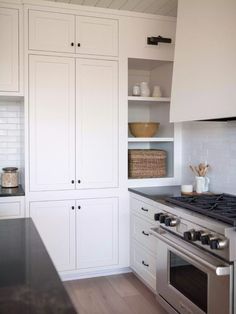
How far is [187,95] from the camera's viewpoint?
103 inches

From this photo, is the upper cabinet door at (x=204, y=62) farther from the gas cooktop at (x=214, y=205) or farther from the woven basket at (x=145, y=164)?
the woven basket at (x=145, y=164)

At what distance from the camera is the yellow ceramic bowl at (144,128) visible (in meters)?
3.48

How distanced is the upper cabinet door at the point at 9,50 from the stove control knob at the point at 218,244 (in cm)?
200

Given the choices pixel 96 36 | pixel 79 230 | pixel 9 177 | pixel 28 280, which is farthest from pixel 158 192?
pixel 28 280

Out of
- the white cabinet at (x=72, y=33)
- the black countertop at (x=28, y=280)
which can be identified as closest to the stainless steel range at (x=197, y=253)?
the black countertop at (x=28, y=280)

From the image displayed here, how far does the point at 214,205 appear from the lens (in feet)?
7.70

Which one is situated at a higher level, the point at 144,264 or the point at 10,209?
the point at 10,209

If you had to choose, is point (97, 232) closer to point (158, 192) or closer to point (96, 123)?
point (158, 192)

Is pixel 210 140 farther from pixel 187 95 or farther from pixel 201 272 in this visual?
pixel 201 272

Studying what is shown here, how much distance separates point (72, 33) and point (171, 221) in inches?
71.2

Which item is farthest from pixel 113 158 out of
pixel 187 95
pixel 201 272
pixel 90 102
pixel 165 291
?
pixel 201 272

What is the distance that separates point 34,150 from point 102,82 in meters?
0.85

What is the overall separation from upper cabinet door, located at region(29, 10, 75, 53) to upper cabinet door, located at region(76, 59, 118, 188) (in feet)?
0.64

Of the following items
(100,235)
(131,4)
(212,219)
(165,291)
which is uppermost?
(131,4)
